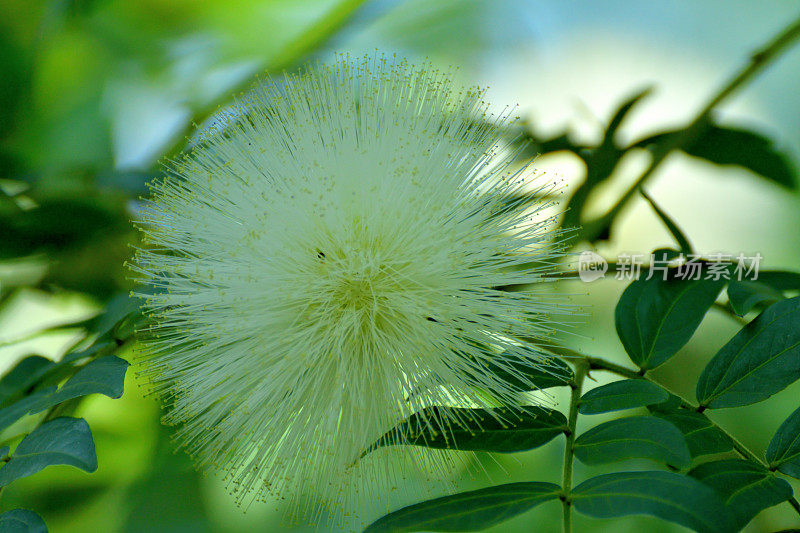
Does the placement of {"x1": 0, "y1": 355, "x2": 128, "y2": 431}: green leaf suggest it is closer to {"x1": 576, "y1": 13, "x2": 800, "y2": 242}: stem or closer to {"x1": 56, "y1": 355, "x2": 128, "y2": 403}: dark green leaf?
{"x1": 56, "y1": 355, "x2": 128, "y2": 403}: dark green leaf

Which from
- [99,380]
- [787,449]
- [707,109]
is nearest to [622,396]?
[787,449]

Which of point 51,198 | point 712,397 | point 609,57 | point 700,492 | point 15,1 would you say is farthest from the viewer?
point 609,57

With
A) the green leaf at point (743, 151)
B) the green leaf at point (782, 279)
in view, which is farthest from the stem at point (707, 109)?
the green leaf at point (782, 279)

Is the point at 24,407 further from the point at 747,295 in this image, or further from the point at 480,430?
the point at 747,295

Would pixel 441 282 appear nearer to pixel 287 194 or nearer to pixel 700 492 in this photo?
pixel 287 194

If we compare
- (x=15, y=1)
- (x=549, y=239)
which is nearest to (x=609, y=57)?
(x=549, y=239)

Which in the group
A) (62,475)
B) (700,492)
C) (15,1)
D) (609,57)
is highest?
(609,57)

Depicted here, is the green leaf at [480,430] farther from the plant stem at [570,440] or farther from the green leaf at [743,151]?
the green leaf at [743,151]
